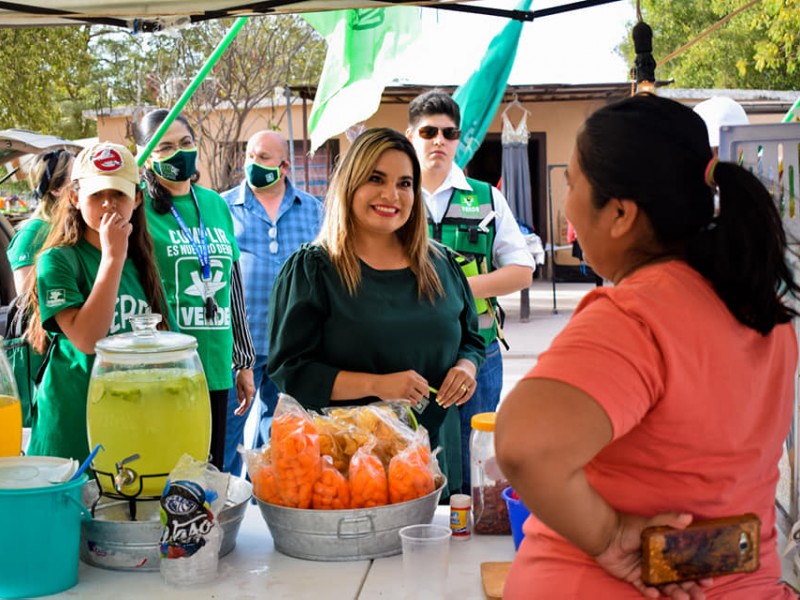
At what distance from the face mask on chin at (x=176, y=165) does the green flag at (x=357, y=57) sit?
2.60ft

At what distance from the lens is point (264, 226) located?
4.88 m

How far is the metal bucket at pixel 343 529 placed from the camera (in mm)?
2011

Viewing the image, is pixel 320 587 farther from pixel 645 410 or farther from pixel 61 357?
pixel 61 357

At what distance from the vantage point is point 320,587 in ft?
6.33

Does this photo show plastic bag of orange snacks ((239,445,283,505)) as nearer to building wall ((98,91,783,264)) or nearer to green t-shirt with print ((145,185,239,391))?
green t-shirt with print ((145,185,239,391))

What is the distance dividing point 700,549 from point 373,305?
157 centimetres

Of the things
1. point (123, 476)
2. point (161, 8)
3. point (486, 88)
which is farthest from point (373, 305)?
point (486, 88)

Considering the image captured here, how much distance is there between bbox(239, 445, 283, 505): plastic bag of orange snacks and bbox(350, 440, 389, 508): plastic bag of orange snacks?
0.17 m

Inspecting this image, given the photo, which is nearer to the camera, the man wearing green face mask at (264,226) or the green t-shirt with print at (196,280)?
the green t-shirt with print at (196,280)

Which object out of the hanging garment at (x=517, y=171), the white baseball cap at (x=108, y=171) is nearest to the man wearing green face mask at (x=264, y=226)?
the white baseball cap at (x=108, y=171)

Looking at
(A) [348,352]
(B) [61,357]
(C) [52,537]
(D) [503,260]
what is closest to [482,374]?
(D) [503,260]

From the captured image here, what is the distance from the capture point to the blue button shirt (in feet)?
15.6

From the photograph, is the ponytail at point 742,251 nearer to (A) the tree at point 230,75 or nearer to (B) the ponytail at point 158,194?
(B) the ponytail at point 158,194

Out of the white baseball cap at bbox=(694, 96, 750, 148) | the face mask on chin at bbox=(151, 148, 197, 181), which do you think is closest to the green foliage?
the white baseball cap at bbox=(694, 96, 750, 148)
